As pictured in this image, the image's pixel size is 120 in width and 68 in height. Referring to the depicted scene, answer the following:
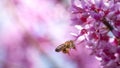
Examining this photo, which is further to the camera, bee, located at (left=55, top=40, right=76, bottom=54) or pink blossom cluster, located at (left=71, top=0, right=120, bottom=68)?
bee, located at (left=55, top=40, right=76, bottom=54)

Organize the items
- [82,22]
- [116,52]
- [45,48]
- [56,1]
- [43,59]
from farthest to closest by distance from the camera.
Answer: [56,1]
[45,48]
[43,59]
[82,22]
[116,52]

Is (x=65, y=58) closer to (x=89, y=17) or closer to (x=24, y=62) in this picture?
(x=24, y=62)

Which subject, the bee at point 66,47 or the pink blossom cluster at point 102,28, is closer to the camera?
the pink blossom cluster at point 102,28

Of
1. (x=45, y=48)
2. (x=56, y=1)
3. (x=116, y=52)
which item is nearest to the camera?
(x=116, y=52)

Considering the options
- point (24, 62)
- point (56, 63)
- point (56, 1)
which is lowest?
point (56, 63)

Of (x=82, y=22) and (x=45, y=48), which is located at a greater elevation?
(x=45, y=48)

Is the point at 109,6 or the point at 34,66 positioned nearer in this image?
the point at 109,6

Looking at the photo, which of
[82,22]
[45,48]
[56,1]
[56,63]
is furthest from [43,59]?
[82,22]
